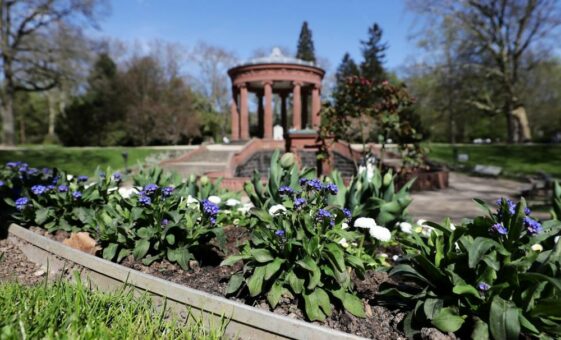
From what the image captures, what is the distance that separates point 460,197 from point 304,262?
973cm

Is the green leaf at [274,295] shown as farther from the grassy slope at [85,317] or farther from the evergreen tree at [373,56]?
the evergreen tree at [373,56]

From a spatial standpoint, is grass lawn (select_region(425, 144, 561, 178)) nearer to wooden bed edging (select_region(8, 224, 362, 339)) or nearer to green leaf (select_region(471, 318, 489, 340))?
green leaf (select_region(471, 318, 489, 340))

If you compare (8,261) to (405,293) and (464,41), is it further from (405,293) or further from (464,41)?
(464,41)

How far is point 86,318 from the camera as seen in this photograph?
8.52ft

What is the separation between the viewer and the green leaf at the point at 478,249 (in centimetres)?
240

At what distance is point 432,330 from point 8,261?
14.2 ft

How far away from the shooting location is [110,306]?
9.09 ft

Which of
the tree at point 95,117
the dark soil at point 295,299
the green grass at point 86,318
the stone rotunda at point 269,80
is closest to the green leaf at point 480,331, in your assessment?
the dark soil at point 295,299

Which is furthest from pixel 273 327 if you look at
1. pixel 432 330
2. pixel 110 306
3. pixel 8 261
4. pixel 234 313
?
pixel 8 261

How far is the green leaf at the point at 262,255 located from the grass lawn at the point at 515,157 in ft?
56.9

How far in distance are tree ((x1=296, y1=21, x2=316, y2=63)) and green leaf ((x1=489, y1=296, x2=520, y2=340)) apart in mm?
63461

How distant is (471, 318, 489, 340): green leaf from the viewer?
2275 millimetres

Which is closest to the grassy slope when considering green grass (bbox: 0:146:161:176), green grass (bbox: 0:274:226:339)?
green grass (bbox: 0:274:226:339)

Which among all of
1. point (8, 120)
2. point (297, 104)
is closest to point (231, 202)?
point (297, 104)
